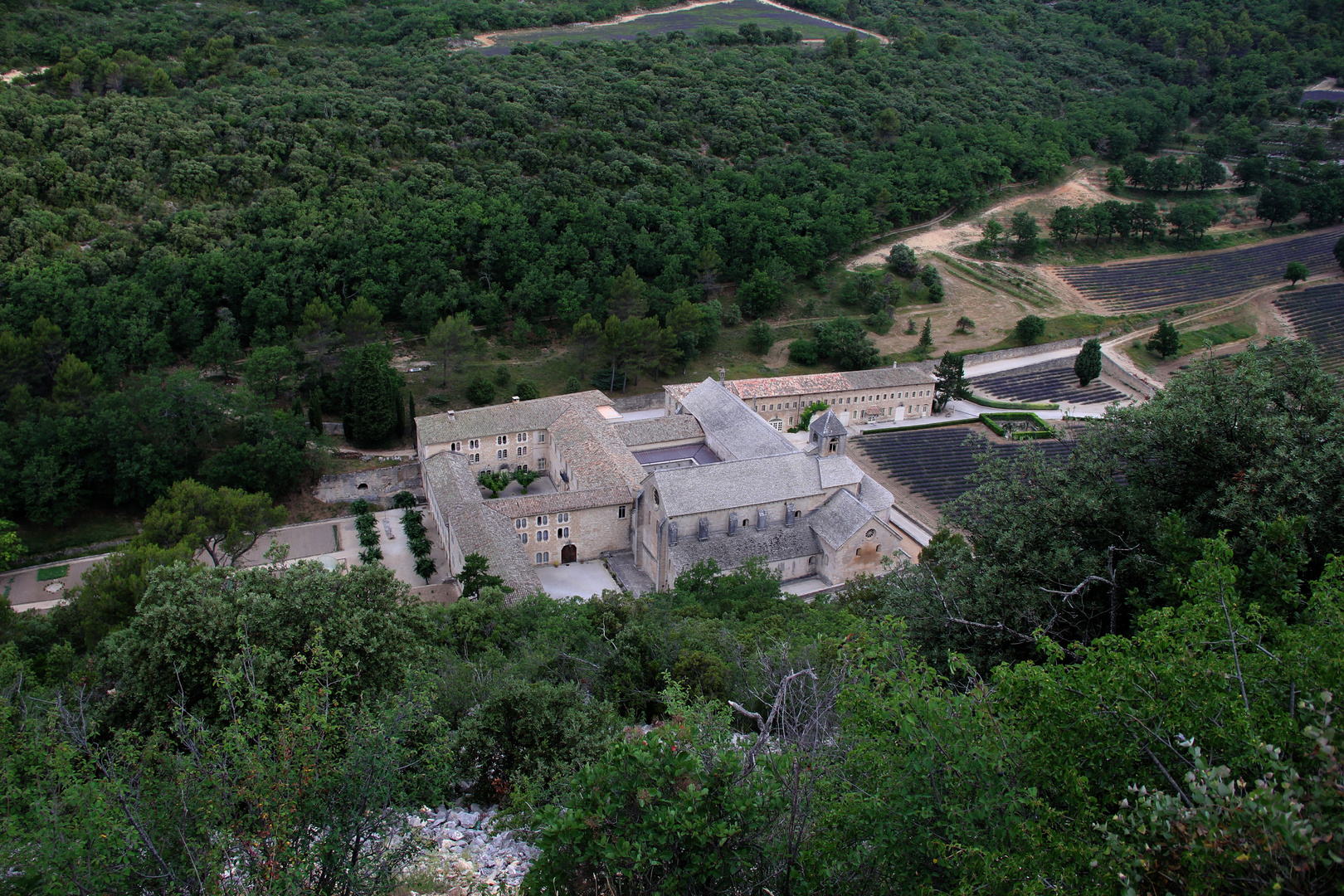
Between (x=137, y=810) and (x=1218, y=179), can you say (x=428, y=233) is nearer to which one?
(x=137, y=810)

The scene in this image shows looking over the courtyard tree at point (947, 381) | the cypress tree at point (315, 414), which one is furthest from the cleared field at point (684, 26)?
the courtyard tree at point (947, 381)

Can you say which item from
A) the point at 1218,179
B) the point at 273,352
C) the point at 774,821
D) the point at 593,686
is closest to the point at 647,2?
the point at 1218,179

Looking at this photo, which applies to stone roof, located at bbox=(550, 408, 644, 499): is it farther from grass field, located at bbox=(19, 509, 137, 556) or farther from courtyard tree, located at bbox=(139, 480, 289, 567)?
grass field, located at bbox=(19, 509, 137, 556)

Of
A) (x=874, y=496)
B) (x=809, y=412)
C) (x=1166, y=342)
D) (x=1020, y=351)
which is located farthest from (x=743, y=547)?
(x=1166, y=342)

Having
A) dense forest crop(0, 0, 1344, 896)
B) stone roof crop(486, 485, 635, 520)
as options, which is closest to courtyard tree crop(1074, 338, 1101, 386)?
dense forest crop(0, 0, 1344, 896)

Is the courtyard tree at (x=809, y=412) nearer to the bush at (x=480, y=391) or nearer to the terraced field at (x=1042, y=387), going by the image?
the terraced field at (x=1042, y=387)

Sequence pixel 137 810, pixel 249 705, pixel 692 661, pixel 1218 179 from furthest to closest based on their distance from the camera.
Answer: pixel 1218 179
pixel 692 661
pixel 249 705
pixel 137 810
